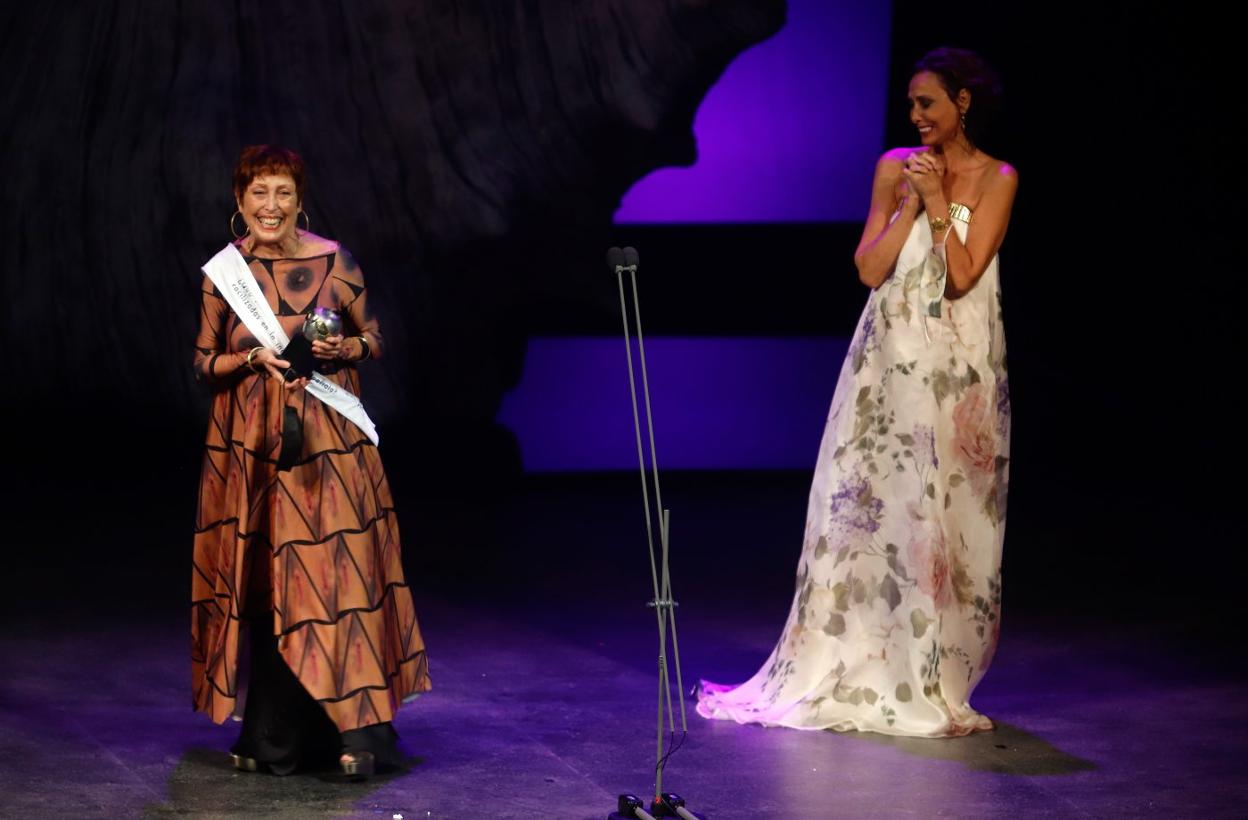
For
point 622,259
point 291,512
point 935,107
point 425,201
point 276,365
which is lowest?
point 291,512

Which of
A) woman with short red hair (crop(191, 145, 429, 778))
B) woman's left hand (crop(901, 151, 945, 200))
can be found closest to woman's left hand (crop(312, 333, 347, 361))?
woman with short red hair (crop(191, 145, 429, 778))

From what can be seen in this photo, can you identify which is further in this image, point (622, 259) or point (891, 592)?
point (891, 592)

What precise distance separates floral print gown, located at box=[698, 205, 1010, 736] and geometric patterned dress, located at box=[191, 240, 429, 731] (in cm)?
104

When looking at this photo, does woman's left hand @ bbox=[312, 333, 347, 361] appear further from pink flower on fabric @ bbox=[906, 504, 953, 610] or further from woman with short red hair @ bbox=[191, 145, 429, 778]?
pink flower on fabric @ bbox=[906, 504, 953, 610]

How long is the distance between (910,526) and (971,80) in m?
1.10

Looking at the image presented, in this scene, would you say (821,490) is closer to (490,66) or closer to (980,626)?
(980,626)

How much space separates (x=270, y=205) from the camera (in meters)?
4.12

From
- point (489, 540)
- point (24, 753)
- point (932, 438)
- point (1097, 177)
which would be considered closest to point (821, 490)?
point (932, 438)

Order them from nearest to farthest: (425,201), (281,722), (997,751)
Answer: (281,722) → (997,751) → (425,201)

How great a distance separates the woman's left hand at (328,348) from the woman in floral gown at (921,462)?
1.34 metres

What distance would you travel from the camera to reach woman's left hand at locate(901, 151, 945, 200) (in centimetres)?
456

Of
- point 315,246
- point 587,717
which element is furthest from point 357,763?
point 315,246

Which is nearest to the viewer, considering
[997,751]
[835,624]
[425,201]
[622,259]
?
[622,259]

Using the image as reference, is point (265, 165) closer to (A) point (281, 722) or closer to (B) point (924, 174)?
(A) point (281, 722)
